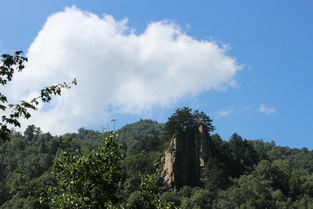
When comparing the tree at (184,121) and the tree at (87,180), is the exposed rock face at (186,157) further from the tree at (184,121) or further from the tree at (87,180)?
the tree at (87,180)

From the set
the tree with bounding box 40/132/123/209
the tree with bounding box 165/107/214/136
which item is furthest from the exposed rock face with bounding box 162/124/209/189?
the tree with bounding box 40/132/123/209

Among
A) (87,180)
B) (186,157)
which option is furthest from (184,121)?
(87,180)

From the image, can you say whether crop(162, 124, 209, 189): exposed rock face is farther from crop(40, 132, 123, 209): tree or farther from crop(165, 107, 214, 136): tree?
crop(40, 132, 123, 209): tree

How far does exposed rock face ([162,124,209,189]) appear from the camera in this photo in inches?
4692

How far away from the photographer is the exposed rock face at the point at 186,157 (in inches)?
4692

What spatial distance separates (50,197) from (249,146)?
399ft

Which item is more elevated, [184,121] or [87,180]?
[184,121]

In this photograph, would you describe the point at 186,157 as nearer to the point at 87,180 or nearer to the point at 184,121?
the point at 184,121

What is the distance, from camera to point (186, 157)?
123062mm

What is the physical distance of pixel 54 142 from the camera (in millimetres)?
171625

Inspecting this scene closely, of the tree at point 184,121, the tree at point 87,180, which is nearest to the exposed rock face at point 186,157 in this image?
the tree at point 184,121

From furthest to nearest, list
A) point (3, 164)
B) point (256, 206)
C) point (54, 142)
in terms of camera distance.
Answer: point (54, 142) < point (3, 164) < point (256, 206)

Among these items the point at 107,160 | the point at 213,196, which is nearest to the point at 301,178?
the point at 213,196

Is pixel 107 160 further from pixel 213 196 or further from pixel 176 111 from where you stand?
pixel 176 111
